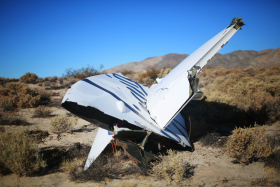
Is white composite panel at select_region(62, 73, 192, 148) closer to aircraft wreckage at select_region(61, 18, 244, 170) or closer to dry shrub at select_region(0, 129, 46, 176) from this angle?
aircraft wreckage at select_region(61, 18, 244, 170)

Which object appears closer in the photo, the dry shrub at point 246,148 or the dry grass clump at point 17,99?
the dry shrub at point 246,148

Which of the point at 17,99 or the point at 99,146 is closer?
the point at 99,146

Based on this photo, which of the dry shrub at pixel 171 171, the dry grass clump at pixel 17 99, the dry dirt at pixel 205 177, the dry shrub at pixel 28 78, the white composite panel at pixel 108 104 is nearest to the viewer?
the white composite panel at pixel 108 104

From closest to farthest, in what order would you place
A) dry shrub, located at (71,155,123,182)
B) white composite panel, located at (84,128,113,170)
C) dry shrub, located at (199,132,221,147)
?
dry shrub, located at (71,155,123,182) → white composite panel, located at (84,128,113,170) → dry shrub, located at (199,132,221,147)

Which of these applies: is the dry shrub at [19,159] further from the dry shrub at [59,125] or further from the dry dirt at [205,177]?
the dry shrub at [59,125]

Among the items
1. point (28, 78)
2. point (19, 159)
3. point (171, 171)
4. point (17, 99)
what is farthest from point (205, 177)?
point (28, 78)

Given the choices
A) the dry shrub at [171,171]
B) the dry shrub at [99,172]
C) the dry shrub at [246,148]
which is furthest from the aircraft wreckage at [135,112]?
the dry shrub at [246,148]

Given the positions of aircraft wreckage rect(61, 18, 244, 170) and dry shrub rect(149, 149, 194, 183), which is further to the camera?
dry shrub rect(149, 149, 194, 183)

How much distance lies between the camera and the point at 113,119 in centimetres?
A: 355

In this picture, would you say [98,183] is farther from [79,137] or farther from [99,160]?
[79,137]

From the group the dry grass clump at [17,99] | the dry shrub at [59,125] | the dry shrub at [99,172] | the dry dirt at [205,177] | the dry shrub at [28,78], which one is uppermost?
the dry shrub at [28,78]

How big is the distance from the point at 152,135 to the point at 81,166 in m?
2.13

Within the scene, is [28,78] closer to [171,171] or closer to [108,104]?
[108,104]

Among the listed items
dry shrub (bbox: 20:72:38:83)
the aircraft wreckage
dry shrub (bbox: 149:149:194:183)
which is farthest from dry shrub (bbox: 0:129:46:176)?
dry shrub (bbox: 20:72:38:83)
